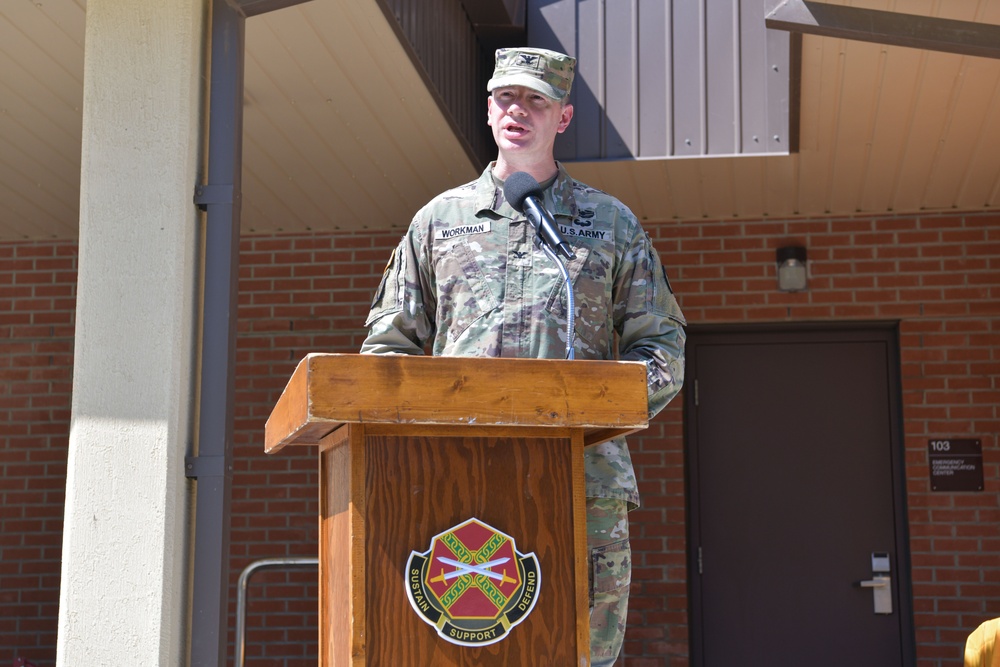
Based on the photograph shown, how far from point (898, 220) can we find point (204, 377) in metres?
4.37

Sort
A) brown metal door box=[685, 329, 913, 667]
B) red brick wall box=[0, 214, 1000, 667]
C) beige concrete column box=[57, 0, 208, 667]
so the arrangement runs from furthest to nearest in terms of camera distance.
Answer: brown metal door box=[685, 329, 913, 667] < red brick wall box=[0, 214, 1000, 667] < beige concrete column box=[57, 0, 208, 667]

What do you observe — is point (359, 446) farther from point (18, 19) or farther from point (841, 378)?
point (841, 378)

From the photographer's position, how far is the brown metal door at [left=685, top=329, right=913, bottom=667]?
6.40m

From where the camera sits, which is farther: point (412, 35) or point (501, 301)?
point (412, 35)

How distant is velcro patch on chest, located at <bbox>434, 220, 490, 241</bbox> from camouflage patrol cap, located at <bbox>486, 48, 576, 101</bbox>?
0.27 m

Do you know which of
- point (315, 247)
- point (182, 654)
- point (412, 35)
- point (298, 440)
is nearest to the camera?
point (298, 440)

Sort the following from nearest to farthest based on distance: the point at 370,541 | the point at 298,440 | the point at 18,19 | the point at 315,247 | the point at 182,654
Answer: the point at 370,541
the point at 298,440
the point at 182,654
the point at 18,19
the point at 315,247

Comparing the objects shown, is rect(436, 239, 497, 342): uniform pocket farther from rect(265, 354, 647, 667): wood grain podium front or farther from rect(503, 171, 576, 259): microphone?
rect(265, 354, 647, 667): wood grain podium front

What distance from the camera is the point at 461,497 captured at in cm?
195

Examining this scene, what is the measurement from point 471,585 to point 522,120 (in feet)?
3.40

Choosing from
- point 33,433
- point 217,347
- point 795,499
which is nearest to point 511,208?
point 217,347

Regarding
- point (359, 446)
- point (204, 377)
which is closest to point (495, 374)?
point (359, 446)

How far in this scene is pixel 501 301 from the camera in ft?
8.15

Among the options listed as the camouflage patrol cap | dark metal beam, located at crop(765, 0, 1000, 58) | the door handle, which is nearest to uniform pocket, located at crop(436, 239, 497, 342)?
the camouflage patrol cap
